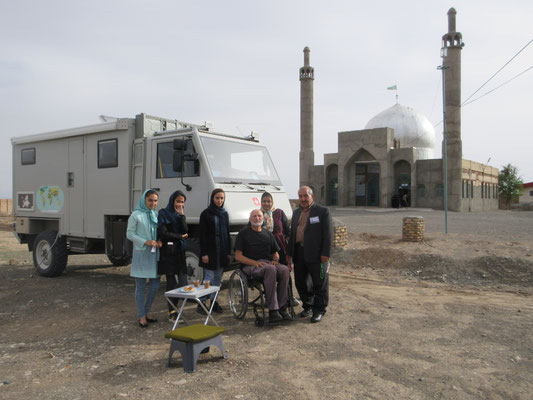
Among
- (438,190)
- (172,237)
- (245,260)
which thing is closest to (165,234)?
(172,237)

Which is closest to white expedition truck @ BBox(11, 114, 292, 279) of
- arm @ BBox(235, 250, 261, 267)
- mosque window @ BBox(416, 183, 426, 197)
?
arm @ BBox(235, 250, 261, 267)

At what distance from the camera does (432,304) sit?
6789mm

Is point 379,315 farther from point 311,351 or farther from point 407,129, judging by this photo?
point 407,129

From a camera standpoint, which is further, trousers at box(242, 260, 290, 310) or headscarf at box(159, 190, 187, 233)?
headscarf at box(159, 190, 187, 233)

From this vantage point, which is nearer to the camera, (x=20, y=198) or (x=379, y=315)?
(x=379, y=315)

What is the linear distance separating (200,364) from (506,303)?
17.0 ft

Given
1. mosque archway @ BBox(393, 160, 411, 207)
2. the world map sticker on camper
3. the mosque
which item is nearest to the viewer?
the world map sticker on camper

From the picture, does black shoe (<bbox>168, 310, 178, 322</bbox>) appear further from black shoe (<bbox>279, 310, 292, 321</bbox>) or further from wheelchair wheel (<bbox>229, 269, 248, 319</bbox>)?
black shoe (<bbox>279, 310, 292, 321</bbox>)

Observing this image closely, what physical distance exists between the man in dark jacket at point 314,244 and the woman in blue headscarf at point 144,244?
189 cm

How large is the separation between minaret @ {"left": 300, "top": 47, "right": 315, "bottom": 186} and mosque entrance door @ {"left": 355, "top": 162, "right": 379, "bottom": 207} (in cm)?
581

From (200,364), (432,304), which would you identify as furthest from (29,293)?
(432,304)

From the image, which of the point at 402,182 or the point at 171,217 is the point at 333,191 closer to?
the point at 402,182

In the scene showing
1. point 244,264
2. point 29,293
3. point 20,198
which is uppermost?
point 20,198

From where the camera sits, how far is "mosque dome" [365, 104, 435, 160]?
152 ft
